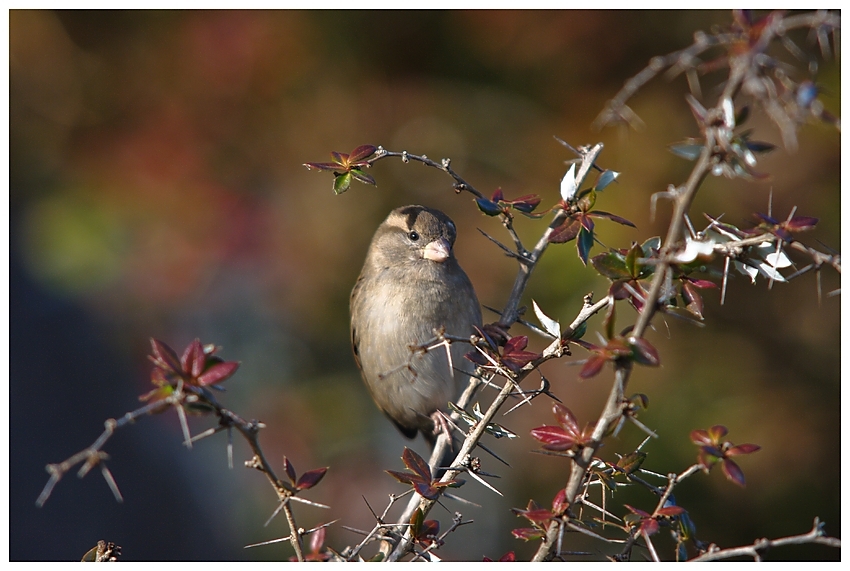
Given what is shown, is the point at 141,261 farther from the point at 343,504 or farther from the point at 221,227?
the point at 343,504

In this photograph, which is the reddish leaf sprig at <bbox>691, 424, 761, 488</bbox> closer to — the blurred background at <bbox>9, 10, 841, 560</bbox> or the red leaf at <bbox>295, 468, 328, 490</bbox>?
the red leaf at <bbox>295, 468, 328, 490</bbox>

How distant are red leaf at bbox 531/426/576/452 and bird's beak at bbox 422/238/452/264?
2.07 meters

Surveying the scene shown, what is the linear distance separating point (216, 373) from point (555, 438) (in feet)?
2.43

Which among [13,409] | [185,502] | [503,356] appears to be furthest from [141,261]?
[503,356]

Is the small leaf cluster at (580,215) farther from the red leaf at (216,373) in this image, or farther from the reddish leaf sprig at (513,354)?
the red leaf at (216,373)

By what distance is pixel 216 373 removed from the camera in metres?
1.56

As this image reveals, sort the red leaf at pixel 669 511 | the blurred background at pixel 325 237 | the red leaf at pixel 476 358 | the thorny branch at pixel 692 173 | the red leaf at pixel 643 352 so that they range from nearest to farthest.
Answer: the thorny branch at pixel 692 173 → the red leaf at pixel 643 352 → the red leaf at pixel 669 511 → the red leaf at pixel 476 358 → the blurred background at pixel 325 237

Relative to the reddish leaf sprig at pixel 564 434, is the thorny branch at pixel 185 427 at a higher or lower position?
lower

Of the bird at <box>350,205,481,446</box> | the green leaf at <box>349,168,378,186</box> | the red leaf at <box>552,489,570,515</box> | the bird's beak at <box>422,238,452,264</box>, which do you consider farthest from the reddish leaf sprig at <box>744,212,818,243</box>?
the bird's beak at <box>422,238,452,264</box>

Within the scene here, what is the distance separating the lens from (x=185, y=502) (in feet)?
21.6

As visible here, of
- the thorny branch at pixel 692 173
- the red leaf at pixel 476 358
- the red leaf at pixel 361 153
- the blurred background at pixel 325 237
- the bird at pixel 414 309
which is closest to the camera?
the thorny branch at pixel 692 173

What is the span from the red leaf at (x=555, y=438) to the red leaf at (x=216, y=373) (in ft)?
2.18

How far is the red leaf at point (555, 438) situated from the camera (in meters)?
1.65

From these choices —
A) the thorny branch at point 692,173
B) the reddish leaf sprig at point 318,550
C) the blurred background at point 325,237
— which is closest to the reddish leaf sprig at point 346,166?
the thorny branch at point 692,173
